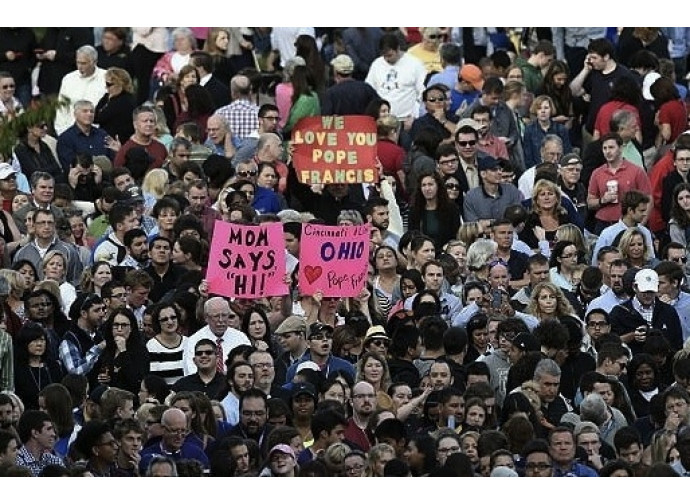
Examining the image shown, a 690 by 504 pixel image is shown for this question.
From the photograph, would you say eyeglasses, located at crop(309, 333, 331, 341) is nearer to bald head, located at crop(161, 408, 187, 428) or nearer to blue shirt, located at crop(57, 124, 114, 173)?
bald head, located at crop(161, 408, 187, 428)

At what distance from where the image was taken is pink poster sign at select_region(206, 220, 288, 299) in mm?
24047

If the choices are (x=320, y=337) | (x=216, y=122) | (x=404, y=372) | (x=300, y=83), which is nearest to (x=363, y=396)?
(x=404, y=372)

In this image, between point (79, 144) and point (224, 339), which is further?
point (79, 144)

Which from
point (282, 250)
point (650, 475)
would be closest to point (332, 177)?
point (282, 250)

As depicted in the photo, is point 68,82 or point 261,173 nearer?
point 261,173

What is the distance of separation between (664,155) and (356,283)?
Answer: 456cm

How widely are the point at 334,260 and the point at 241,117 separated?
14.9ft

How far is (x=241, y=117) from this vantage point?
2845 centimetres

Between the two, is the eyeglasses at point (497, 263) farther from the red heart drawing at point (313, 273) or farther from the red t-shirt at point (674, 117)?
the red t-shirt at point (674, 117)

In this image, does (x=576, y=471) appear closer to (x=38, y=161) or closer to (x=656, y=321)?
(x=656, y=321)

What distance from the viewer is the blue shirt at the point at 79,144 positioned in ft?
91.0
